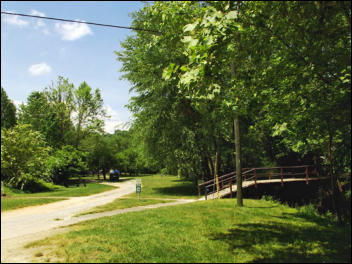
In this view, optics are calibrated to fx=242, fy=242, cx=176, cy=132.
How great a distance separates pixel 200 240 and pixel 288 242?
2.53 m

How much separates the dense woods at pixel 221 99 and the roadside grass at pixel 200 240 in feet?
7.69

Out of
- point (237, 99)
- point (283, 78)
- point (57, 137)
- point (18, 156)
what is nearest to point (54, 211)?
point (18, 156)

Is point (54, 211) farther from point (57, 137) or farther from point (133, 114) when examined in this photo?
point (57, 137)

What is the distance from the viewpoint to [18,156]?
55.3 ft

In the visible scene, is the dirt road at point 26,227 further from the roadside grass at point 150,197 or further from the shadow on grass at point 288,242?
the shadow on grass at point 288,242

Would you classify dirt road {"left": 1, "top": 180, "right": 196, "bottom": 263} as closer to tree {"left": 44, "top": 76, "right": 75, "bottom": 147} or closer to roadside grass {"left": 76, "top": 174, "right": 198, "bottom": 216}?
roadside grass {"left": 76, "top": 174, "right": 198, "bottom": 216}

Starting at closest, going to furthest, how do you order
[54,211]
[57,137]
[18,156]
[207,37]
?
[207,37]
[54,211]
[18,156]
[57,137]

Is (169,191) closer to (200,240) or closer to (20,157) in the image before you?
(20,157)

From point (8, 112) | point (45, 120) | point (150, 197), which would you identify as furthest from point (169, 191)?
point (8, 112)

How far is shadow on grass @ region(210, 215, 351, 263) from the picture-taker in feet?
19.2

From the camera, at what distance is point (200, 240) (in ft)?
23.0

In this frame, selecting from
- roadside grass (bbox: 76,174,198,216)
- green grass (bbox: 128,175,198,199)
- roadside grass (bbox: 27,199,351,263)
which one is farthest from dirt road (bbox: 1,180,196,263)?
green grass (bbox: 128,175,198,199)

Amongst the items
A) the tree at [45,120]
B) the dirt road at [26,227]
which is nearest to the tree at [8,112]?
the tree at [45,120]

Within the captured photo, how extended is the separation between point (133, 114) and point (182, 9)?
60.2 ft
